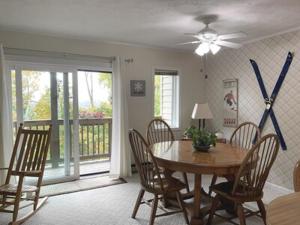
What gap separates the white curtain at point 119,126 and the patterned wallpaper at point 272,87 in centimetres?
193

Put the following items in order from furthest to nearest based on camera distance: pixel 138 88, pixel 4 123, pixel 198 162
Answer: pixel 138 88 < pixel 4 123 < pixel 198 162

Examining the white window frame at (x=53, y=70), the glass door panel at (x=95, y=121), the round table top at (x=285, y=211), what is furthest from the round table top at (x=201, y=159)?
the glass door panel at (x=95, y=121)

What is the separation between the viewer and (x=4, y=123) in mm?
3295

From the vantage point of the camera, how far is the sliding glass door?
360 centimetres

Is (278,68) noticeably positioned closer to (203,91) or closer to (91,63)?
(203,91)

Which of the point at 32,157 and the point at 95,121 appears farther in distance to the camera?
the point at 95,121

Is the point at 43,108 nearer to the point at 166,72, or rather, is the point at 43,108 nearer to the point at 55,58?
the point at 55,58

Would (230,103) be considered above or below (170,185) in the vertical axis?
above

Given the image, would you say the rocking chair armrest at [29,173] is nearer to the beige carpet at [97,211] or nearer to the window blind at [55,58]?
the beige carpet at [97,211]

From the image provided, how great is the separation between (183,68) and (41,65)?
266 centimetres

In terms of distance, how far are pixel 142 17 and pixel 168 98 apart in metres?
2.33

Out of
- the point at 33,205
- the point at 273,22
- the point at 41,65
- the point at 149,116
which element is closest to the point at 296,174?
the point at 273,22

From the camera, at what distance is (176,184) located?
2604 millimetres

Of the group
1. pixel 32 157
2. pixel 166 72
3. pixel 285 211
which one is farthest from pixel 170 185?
pixel 166 72
